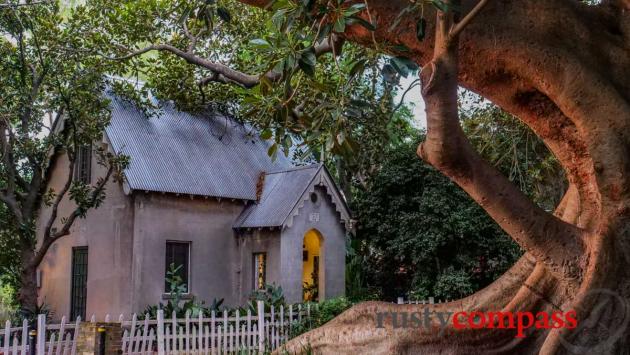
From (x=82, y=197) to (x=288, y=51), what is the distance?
38.9 ft

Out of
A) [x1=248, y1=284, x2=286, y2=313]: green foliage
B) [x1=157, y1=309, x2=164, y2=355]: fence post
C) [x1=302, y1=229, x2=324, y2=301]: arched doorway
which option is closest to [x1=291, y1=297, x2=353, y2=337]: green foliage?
[x1=248, y1=284, x2=286, y2=313]: green foliage

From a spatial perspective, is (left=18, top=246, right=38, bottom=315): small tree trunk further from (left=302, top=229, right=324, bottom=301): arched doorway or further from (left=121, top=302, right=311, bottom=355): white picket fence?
(left=302, top=229, right=324, bottom=301): arched doorway

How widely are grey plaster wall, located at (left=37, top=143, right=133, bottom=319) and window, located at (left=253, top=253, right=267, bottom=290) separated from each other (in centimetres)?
409

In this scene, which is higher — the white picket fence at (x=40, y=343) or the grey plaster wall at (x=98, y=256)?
the grey plaster wall at (x=98, y=256)

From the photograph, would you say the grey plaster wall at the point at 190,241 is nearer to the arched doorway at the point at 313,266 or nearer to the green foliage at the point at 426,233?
the arched doorway at the point at 313,266

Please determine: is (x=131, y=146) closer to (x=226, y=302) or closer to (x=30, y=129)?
(x=30, y=129)

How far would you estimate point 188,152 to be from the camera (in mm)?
21188

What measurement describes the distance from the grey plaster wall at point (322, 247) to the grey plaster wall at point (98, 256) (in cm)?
472

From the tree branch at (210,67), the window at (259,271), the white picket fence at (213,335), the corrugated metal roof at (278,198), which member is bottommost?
the white picket fence at (213,335)

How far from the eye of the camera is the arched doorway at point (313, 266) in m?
21.3

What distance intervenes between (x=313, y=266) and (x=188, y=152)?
23.4 feet

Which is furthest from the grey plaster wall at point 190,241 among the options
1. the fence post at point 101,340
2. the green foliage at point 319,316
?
the fence post at point 101,340

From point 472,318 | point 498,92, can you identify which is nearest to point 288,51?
point 498,92

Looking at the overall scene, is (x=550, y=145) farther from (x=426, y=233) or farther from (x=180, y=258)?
(x=180, y=258)
